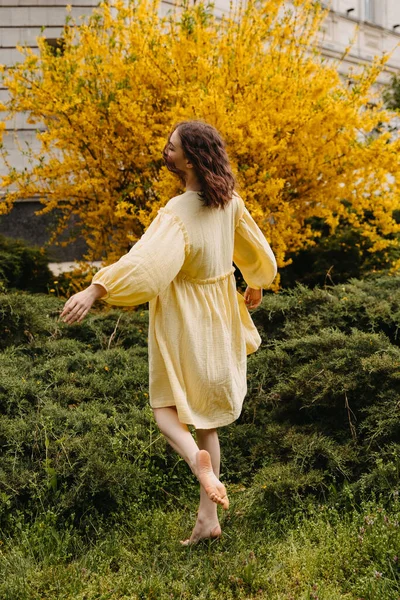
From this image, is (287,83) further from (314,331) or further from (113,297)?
(113,297)

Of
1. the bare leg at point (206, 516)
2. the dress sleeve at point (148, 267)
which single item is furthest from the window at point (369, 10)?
the bare leg at point (206, 516)

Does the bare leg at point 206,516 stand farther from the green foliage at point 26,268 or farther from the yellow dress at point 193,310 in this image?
the green foliage at point 26,268

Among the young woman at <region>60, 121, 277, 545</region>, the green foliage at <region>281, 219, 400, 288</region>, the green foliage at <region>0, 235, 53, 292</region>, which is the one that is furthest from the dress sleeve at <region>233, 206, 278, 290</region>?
the green foliage at <region>0, 235, 53, 292</region>

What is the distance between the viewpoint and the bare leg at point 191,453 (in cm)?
258

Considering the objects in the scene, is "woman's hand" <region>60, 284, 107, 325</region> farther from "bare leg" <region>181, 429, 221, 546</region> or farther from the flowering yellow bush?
the flowering yellow bush

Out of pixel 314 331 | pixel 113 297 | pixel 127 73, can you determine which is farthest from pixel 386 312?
pixel 127 73

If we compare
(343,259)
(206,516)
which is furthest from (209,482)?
(343,259)

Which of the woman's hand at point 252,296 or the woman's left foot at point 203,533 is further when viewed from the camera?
the woman's hand at point 252,296

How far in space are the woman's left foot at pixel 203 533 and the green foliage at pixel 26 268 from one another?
418cm

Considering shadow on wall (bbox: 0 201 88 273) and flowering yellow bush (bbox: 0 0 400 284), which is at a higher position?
flowering yellow bush (bbox: 0 0 400 284)

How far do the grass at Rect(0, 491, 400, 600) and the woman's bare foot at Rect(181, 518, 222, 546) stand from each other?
3 centimetres

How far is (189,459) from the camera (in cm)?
275

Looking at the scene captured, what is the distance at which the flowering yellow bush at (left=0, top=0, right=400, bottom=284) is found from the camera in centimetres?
555

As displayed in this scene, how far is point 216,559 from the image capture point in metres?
2.88
